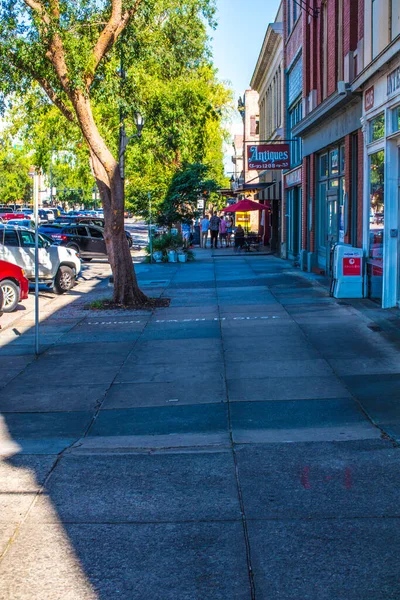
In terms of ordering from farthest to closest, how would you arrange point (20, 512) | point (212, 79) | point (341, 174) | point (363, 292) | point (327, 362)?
1. point (212, 79)
2. point (341, 174)
3. point (363, 292)
4. point (327, 362)
5. point (20, 512)

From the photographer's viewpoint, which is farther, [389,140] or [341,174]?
[341,174]

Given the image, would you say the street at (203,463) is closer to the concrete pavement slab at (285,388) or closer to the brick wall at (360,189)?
the concrete pavement slab at (285,388)

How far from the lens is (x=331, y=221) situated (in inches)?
869

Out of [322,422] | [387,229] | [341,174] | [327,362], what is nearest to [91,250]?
[341,174]

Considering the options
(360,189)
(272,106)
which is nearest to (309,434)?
(360,189)

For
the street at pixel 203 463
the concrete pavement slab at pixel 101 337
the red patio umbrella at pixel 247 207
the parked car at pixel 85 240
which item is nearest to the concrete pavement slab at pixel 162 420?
the street at pixel 203 463

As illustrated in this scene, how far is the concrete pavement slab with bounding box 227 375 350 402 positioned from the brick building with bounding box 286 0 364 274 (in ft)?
29.5

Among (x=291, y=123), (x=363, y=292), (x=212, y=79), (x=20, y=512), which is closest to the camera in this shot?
(x=20, y=512)

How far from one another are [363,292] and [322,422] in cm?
1020

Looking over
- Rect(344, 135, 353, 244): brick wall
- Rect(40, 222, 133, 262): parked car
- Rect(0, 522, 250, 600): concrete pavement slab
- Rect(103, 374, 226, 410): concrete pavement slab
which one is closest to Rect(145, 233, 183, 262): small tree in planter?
Rect(40, 222, 133, 262): parked car

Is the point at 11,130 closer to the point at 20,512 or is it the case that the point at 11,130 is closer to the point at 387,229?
the point at 387,229

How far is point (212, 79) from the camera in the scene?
47.7 metres

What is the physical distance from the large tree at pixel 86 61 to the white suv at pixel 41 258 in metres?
4.40

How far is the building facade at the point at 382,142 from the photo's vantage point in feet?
47.6
